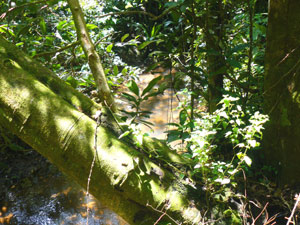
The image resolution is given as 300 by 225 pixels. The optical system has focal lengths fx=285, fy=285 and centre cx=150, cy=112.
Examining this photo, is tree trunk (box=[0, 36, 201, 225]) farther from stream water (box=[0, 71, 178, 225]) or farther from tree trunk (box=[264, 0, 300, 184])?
stream water (box=[0, 71, 178, 225])

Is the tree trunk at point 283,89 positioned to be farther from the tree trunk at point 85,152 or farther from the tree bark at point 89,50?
the tree bark at point 89,50

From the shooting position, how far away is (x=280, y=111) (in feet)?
5.86

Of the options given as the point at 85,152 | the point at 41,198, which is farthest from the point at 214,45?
the point at 41,198

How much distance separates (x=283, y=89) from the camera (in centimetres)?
174

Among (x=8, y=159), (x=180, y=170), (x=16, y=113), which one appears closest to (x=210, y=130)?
(x=180, y=170)

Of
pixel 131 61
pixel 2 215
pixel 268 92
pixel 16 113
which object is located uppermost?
pixel 16 113

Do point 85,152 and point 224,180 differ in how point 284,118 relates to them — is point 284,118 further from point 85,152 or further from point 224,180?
point 85,152

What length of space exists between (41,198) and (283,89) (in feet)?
8.24

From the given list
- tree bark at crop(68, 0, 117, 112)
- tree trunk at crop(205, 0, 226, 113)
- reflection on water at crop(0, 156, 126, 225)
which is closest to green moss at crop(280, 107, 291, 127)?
tree trunk at crop(205, 0, 226, 113)

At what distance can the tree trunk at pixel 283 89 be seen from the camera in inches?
63.4

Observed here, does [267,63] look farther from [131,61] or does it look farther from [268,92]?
[131,61]

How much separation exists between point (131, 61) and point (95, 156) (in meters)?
6.23

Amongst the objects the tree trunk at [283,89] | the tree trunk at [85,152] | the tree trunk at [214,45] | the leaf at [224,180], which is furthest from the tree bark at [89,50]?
the tree trunk at [283,89]

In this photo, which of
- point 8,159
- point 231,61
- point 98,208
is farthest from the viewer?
point 8,159
